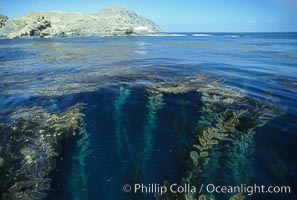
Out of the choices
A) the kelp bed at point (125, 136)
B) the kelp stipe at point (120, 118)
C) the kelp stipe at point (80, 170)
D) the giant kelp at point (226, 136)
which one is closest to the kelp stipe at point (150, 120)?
the kelp bed at point (125, 136)

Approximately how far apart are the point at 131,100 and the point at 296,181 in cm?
621

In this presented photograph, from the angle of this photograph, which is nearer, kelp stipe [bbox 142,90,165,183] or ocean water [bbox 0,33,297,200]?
ocean water [bbox 0,33,297,200]

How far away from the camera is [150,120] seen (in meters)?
8.77

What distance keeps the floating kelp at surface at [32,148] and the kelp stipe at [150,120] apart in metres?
2.15

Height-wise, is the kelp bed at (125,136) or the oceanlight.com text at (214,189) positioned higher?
the kelp bed at (125,136)

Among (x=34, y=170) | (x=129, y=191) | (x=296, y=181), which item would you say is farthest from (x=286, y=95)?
(x=34, y=170)

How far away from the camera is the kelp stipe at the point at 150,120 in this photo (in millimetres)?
7145

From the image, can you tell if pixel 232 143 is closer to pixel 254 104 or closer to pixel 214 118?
pixel 214 118

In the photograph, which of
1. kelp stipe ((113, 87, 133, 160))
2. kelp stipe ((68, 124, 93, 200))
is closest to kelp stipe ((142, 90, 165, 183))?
kelp stipe ((113, 87, 133, 160))

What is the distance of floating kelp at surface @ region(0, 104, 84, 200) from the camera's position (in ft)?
19.0

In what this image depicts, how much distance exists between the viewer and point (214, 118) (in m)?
8.51

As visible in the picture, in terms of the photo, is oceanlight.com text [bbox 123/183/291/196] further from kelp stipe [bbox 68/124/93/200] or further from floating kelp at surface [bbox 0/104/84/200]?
floating kelp at surface [bbox 0/104/84/200]

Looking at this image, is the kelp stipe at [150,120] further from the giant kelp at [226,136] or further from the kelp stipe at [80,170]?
the kelp stipe at [80,170]

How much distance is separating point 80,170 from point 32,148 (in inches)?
61.7
